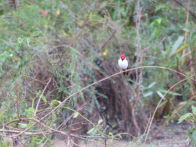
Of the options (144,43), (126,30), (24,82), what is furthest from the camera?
(126,30)

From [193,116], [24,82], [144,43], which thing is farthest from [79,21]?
[193,116]

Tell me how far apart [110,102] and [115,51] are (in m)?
0.80

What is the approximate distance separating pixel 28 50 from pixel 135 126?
5.21 feet

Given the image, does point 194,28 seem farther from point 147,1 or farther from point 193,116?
point 193,116

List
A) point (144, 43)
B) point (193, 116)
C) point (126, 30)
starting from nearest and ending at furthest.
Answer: point (193, 116) → point (144, 43) → point (126, 30)

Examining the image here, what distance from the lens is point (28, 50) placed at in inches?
134

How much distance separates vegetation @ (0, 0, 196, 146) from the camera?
2977mm

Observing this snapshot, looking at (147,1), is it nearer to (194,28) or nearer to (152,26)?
(194,28)

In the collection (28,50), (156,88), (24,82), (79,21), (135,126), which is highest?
(79,21)

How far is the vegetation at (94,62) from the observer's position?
2.98 m

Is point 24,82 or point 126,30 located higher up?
point 126,30

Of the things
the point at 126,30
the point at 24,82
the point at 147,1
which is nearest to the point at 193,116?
the point at 147,1

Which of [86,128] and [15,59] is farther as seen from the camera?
[86,128]

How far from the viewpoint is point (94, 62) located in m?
4.15
